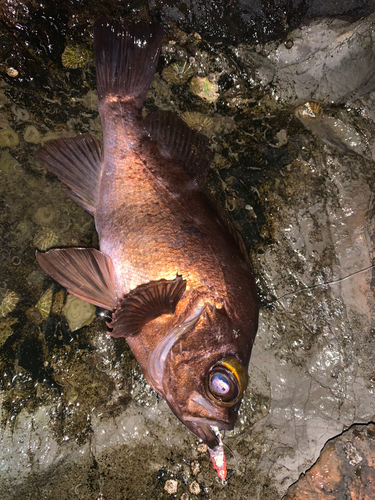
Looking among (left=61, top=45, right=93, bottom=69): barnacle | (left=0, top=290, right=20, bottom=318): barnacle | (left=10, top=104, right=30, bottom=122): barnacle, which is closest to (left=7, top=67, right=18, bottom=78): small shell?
(left=10, top=104, right=30, bottom=122): barnacle

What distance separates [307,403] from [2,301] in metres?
3.18

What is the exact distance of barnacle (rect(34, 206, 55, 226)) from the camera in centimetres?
311

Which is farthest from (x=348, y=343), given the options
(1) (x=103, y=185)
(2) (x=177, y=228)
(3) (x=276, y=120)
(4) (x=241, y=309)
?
(1) (x=103, y=185)

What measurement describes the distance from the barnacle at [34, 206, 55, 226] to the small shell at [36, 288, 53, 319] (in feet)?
2.30

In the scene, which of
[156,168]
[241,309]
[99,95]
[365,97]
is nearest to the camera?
[241,309]

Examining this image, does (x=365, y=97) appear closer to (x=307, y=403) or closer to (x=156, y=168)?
(x=156, y=168)

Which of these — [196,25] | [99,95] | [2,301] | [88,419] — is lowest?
[88,419]

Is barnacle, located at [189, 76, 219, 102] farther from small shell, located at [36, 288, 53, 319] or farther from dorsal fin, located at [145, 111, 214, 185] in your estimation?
small shell, located at [36, 288, 53, 319]

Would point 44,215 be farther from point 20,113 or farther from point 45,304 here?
point 20,113

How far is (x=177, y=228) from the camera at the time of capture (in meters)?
2.48

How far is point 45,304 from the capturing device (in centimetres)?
301

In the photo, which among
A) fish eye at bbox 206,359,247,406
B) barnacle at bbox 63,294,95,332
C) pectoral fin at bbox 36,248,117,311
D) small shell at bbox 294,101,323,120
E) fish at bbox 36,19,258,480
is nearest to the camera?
fish eye at bbox 206,359,247,406

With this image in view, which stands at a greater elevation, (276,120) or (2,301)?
(276,120)

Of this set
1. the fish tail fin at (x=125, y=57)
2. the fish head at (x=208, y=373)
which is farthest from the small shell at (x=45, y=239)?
the fish head at (x=208, y=373)
